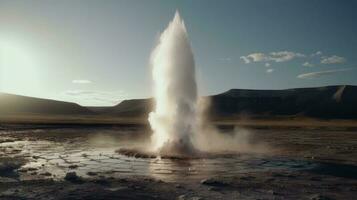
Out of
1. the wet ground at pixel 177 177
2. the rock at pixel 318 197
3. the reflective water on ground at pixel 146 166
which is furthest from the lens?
the reflective water on ground at pixel 146 166

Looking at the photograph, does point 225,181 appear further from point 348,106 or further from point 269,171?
point 348,106

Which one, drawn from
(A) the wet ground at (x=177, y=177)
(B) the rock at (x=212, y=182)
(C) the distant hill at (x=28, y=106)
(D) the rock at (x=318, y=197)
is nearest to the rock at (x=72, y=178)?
(A) the wet ground at (x=177, y=177)

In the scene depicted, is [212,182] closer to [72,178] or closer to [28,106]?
[72,178]

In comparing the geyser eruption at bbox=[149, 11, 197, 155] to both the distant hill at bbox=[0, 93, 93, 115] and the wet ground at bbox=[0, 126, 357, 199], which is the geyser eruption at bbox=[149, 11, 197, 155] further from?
the distant hill at bbox=[0, 93, 93, 115]

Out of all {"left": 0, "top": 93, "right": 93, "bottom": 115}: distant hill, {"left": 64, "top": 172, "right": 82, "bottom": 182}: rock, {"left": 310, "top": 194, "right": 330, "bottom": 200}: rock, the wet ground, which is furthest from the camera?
{"left": 0, "top": 93, "right": 93, "bottom": 115}: distant hill

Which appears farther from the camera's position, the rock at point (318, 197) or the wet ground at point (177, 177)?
the wet ground at point (177, 177)

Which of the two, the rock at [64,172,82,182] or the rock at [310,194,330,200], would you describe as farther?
the rock at [64,172,82,182]

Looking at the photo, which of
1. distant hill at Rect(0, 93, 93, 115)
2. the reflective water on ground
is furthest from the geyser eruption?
distant hill at Rect(0, 93, 93, 115)

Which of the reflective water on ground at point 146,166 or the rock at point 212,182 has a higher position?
the reflective water on ground at point 146,166

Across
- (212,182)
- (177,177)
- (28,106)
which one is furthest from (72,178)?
(28,106)

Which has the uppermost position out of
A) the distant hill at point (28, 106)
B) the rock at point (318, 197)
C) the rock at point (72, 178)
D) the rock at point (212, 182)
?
the distant hill at point (28, 106)

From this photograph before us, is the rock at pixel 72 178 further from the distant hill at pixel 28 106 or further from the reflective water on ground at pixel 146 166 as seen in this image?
the distant hill at pixel 28 106

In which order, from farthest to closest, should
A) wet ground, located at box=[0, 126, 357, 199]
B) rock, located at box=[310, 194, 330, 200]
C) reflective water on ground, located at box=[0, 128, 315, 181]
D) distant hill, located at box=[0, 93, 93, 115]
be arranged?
distant hill, located at box=[0, 93, 93, 115] → reflective water on ground, located at box=[0, 128, 315, 181] → wet ground, located at box=[0, 126, 357, 199] → rock, located at box=[310, 194, 330, 200]

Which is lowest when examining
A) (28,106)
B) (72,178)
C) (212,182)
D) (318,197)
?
(318,197)
